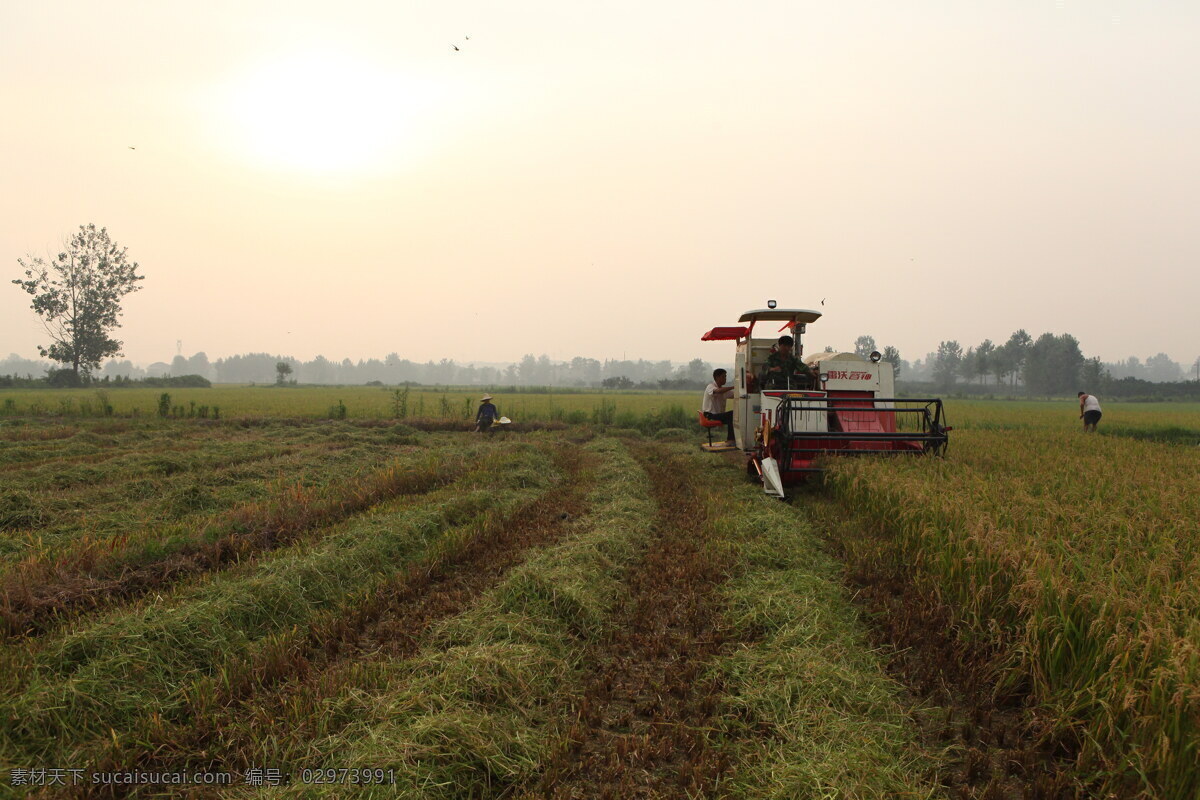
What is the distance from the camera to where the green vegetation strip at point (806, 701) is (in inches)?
115

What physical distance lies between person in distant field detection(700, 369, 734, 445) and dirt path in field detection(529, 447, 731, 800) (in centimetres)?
696

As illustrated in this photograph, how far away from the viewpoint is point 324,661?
165 inches

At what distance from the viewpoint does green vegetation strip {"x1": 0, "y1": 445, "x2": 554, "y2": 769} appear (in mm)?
3311

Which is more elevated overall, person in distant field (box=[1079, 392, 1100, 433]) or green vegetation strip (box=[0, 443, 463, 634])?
person in distant field (box=[1079, 392, 1100, 433])

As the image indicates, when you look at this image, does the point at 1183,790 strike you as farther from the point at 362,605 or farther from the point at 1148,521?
the point at 362,605

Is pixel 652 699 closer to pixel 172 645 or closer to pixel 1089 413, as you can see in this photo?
pixel 172 645

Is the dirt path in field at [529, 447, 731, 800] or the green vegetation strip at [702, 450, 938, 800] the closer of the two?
the green vegetation strip at [702, 450, 938, 800]

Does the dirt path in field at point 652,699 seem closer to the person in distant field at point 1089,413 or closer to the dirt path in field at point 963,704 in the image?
→ the dirt path in field at point 963,704

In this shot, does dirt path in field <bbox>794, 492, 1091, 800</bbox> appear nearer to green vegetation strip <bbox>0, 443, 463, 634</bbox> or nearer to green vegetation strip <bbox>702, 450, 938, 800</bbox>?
green vegetation strip <bbox>702, 450, 938, 800</bbox>

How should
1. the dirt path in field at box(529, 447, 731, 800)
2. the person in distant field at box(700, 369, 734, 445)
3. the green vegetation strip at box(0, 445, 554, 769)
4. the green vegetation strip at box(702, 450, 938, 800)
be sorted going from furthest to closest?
the person in distant field at box(700, 369, 734, 445), the green vegetation strip at box(0, 445, 554, 769), the dirt path in field at box(529, 447, 731, 800), the green vegetation strip at box(702, 450, 938, 800)

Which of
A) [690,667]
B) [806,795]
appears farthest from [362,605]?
[806,795]

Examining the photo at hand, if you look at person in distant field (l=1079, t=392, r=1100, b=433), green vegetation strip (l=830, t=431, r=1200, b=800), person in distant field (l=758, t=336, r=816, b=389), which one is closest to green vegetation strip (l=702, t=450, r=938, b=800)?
green vegetation strip (l=830, t=431, r=1200, b=800)

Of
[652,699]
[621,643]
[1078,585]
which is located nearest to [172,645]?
[621,643]

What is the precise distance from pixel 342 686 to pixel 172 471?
9428 millimetres
